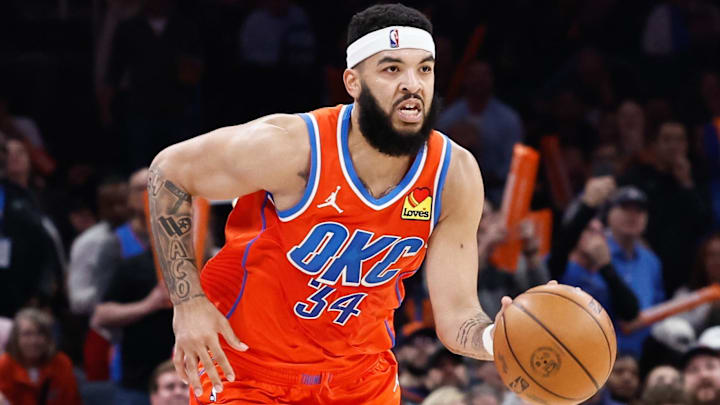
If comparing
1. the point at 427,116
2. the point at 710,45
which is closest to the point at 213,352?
the point at 427,116

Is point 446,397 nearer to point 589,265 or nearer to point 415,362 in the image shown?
point 415,362

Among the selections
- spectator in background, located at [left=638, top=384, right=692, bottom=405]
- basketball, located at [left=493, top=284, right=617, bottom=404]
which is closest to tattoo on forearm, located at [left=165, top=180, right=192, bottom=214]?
basketball, located at [left=493, top=284, right=617, bottom=404]

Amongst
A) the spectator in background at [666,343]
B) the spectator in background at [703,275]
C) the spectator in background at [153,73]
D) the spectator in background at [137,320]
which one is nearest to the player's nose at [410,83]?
the spectator in background at [137,320]

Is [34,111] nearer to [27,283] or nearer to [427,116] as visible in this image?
[27,283]

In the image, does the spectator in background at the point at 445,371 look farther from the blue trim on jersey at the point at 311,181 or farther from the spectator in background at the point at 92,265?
the blue trim on jersey at the point at 311,181

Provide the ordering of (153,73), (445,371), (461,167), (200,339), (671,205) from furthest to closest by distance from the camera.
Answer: (153,73) → (671,205) → (445,371) → (461,167) → (200,339)

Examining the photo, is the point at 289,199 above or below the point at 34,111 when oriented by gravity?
above

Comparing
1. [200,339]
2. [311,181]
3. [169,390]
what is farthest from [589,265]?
[200,339]

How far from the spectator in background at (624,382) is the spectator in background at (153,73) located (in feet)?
12.1

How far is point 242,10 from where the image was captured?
10133 mm

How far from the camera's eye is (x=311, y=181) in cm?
416

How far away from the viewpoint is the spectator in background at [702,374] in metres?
6.76

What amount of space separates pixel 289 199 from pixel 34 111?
589 centimetres

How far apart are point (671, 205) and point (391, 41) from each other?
5085 millimetres
